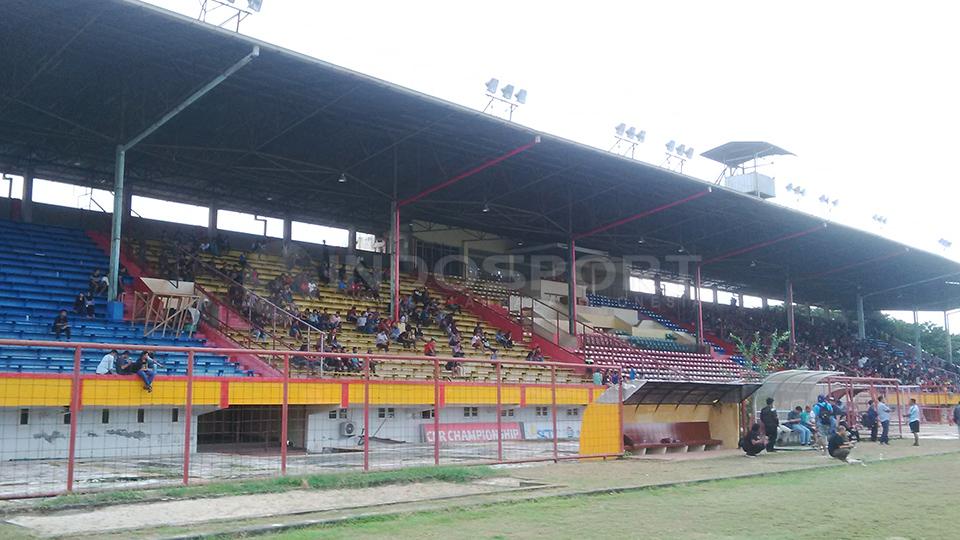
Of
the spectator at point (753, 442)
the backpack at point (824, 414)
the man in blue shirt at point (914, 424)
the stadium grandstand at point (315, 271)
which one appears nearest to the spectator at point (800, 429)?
the backpack at point (824, 414)

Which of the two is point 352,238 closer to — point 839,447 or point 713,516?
point 839,447

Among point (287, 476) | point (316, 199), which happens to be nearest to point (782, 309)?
point (316, 199)

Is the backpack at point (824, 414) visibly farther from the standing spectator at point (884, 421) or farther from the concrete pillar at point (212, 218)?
the concrete pillar at point (212, 218)

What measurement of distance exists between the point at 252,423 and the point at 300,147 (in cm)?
1424

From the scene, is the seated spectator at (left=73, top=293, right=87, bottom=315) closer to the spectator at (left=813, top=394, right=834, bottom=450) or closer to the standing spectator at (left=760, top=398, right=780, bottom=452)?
the standing spectator at (left=760, top=398, right=780, bottom=452)

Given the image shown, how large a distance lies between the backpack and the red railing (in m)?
6.23

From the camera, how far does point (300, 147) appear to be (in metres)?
29.6

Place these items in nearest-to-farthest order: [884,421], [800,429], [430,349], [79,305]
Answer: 1. [800,429]
2. [79,305]
3. [884,421]
4. [430,349]

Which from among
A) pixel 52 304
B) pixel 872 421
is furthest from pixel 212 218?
pixel 872 421

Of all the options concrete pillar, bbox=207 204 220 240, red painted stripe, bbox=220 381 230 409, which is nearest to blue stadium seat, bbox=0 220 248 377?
red painted stripe, bbox=220 381 230 409

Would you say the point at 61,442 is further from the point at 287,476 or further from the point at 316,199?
the point at 316,199

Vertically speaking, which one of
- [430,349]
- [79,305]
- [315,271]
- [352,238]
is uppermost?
[352,238]

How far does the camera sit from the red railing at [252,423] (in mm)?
14719

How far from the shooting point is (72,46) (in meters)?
21.0
